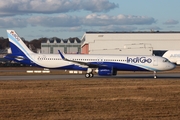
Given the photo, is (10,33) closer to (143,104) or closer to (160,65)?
(160,65)

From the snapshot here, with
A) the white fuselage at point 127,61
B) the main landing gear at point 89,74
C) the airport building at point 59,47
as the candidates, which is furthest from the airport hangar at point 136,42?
the main landing gear at point 89,74

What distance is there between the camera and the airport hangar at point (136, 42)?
90.5m

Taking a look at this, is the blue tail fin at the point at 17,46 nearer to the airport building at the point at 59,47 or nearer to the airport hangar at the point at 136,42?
the airport hangar at the point at 136,42

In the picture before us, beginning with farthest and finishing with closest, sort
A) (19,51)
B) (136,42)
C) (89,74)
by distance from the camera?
(136,42) < (19,51) < (89,74)

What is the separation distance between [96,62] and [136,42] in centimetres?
4698

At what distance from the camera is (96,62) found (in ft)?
147

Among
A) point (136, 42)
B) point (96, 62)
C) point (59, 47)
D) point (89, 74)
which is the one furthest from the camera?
point (59, 47)

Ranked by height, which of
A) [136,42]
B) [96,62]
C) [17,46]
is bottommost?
[96,62]

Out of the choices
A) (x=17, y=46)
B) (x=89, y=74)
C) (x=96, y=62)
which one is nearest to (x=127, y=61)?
(x=96, y=62)

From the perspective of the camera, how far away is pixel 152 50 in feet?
299

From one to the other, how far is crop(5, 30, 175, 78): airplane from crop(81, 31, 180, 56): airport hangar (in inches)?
1765

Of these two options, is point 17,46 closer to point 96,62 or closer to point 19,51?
point 19,51

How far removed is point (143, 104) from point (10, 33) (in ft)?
99.6


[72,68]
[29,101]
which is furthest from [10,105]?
[72,68]
